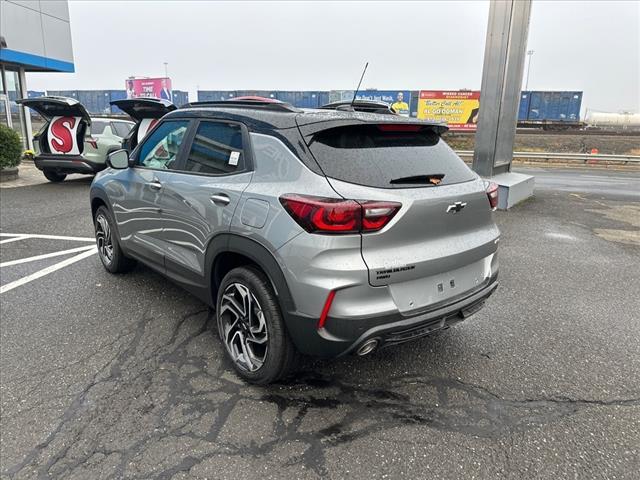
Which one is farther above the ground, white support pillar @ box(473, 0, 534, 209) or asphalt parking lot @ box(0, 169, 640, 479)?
white support pillar @ box(473, 0, 534, 209)

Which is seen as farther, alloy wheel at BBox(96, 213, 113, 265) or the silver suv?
alloy wheel at BBox(96, 213, 113, 265)

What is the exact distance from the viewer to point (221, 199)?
2.89 metres

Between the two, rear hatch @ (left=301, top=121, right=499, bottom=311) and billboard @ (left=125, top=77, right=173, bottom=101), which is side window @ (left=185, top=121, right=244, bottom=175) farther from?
billboard @ (left=125, top=77, right=173, bottom=101)

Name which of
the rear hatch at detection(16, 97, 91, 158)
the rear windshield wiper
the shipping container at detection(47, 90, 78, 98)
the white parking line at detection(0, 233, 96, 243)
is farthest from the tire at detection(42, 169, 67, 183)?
the shipping container at detection(47, 90, 78, 98)

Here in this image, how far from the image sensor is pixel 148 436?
2436 millimetres

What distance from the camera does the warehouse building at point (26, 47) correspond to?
1444cm

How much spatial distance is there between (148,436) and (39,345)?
5.17 ft

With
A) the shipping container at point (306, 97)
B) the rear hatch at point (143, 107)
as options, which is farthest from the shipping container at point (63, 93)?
the rear hatch at point (143, 107)

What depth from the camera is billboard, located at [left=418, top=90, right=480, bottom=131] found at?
34.5m

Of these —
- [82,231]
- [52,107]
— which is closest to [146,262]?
[82,231]

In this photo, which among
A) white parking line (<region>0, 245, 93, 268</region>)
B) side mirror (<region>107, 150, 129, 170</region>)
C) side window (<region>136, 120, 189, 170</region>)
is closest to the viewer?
side window (<region>136, 120, 189, 170</region>)

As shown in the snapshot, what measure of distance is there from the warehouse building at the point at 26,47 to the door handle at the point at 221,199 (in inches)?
602

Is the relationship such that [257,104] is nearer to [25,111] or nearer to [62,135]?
[62,135]

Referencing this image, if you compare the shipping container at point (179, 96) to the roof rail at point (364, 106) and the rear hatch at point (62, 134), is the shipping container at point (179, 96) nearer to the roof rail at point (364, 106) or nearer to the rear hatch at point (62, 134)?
the rear hatch at point (62, 134)
